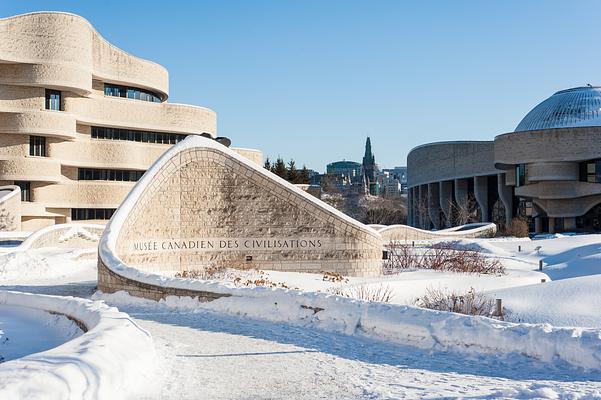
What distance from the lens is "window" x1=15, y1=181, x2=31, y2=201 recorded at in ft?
145

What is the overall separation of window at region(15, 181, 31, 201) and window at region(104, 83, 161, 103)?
9.81 meters

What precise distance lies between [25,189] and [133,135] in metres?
9.47

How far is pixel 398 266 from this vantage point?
25875mm

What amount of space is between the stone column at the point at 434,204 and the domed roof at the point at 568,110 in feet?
58.1

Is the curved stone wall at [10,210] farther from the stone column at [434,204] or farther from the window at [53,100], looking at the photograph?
the stone column at [434,204]

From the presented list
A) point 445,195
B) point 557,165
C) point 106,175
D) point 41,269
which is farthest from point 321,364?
point 445,195

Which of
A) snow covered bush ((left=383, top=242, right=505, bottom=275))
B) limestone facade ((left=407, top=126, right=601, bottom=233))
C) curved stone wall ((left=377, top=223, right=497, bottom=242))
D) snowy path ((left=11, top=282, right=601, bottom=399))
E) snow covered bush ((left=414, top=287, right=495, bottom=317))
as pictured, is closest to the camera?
snowy path ((left=11, top=282, right=601, bottom=399))

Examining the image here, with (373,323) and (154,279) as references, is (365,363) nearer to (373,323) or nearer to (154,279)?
(373,323)

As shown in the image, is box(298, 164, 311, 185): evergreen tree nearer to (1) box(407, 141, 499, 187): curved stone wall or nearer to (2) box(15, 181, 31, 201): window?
(1) box(407, 141, 499, 187): curved stone wall

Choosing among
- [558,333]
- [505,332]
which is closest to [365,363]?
Result: [505,332]

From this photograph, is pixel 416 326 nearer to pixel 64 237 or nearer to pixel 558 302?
pixel 558 302

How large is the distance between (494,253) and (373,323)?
90.0ft

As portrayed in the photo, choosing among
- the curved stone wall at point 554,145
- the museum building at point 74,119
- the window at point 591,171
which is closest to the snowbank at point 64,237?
the museum building at point 74,119

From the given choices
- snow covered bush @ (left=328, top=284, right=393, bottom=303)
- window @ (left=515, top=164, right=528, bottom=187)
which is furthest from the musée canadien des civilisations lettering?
snow covered bush @ (left=328, top=284, right=393, bottom=303)
